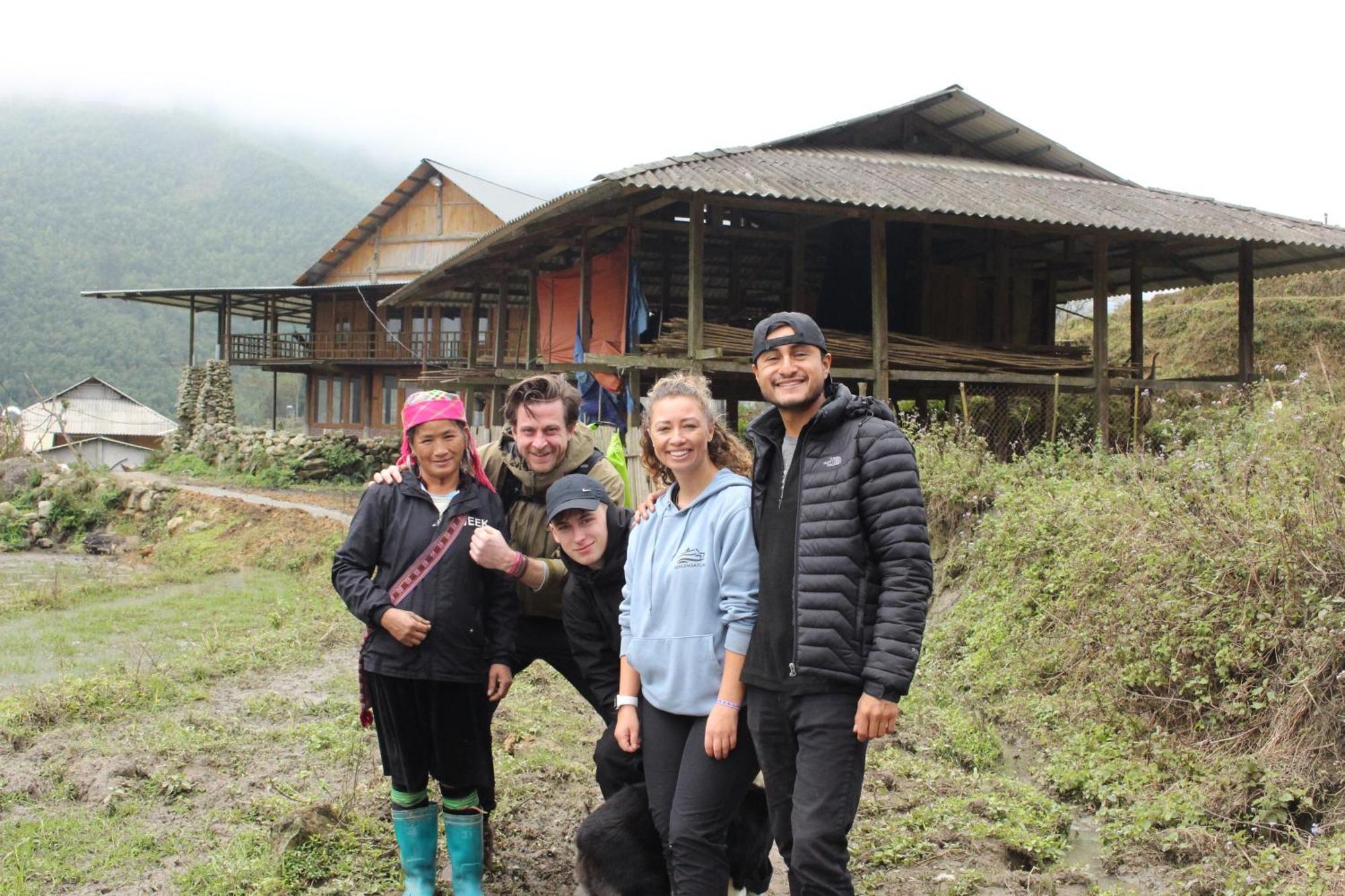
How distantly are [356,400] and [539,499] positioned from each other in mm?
30659

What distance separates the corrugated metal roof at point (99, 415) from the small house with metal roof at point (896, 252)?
32209 millimetres

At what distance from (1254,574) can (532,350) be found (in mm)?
12152

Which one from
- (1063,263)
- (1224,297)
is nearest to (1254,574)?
(1063,263)

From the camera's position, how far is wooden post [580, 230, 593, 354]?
1328 cm

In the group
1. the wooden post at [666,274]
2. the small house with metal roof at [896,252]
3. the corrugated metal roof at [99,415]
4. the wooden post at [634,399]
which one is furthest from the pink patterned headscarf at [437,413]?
the corrugated metal roof at [99,415]

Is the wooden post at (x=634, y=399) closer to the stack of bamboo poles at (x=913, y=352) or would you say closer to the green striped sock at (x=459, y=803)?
the stack of bamboo poles at (x=913, y=352)

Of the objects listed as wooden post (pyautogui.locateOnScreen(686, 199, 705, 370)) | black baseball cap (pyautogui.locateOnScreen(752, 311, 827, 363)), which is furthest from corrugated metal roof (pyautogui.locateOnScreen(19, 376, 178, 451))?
black baseball cap (pyautogui.locateOnScreen(752, 311, 827, 363))

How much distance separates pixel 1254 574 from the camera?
16.1ft

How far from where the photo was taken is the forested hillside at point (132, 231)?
2525 inches

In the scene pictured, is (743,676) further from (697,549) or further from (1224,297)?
(1224,297)

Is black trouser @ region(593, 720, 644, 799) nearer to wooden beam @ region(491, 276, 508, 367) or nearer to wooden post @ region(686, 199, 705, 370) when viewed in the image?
wooden post @ region(686, 199, 705, 370)

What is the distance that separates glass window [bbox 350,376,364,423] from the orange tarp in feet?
59.0

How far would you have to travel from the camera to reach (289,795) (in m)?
4.75

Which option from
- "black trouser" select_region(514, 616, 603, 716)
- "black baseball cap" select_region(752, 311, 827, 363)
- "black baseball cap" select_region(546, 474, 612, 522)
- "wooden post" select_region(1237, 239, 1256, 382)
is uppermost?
"wooden post" select_region(1237, 239, 1256, 382)
